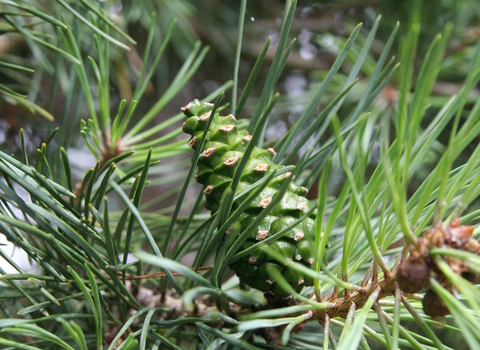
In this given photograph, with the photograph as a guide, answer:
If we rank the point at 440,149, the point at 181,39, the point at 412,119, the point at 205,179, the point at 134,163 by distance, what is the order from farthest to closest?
1. the point at 181,39
2. the point at 440,149
3. the point at 134,163
4. the point at 205,179
5. the point at 412,119

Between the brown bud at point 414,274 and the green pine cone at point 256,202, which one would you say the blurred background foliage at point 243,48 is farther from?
the brown bud at point 414,274

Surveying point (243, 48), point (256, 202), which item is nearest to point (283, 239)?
point (256, 202)

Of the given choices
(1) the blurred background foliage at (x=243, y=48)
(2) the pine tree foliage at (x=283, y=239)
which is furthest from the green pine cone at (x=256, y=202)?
(1) the blurred background foliage at (x=243, y=48)

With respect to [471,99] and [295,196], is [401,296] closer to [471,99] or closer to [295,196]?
[295,196]

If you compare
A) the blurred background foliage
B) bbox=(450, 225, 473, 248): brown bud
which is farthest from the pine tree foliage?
the blurred background foliage

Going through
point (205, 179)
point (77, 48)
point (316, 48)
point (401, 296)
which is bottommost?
point (401, 296)

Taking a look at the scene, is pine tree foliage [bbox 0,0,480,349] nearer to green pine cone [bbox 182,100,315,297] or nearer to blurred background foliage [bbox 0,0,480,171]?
green pine cone [bbox 182,100,315,297]

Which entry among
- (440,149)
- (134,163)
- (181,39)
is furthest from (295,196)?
(181,39)

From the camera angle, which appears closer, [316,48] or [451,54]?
[451,54]
